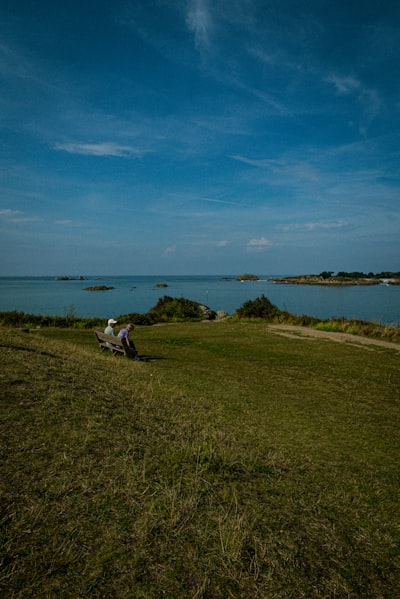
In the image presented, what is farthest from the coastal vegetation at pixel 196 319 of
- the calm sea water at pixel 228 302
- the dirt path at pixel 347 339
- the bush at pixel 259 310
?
the calm sea water at pixel 228 302

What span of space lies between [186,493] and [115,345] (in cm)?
797

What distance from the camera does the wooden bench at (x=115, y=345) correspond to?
10.4 meters

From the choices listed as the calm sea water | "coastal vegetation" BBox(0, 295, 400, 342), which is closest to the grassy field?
"coastal vegetation" BBox(0, 295, 400, 342)

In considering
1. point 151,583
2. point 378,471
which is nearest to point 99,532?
point 151,583

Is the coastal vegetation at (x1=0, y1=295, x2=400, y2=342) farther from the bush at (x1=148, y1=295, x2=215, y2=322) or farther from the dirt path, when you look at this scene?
the dirt path

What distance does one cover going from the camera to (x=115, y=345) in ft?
35.7

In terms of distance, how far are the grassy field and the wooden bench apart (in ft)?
10.5

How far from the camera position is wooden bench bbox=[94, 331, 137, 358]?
10.4 m

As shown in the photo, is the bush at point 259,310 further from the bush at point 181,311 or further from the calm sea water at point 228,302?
the calm sea water at point 228,302

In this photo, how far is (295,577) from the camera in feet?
8.29

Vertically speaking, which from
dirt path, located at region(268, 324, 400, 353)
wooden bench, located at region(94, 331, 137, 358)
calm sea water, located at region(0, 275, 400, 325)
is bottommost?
calm sea water, located at region(0, 275, 400, 325)

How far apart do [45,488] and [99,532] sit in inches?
28.3

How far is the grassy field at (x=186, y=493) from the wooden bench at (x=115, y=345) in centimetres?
319

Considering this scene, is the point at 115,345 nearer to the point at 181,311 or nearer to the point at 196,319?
the point at 196,319
